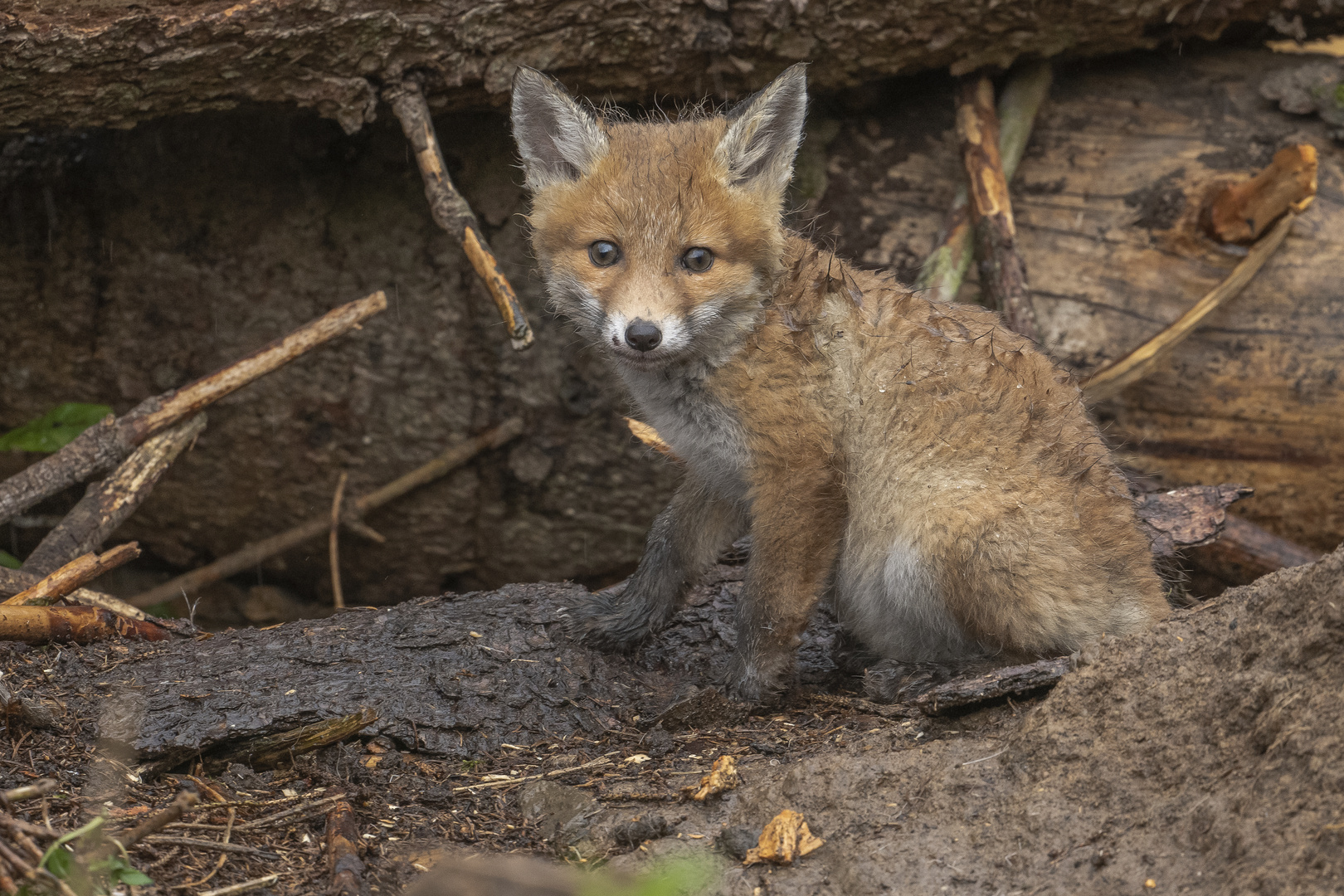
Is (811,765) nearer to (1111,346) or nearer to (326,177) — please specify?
(1111,346)

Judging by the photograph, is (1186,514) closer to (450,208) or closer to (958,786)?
(958,786)

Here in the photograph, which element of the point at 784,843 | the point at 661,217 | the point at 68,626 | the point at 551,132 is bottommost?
the point at 68,626

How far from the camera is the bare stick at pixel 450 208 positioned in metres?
4.43

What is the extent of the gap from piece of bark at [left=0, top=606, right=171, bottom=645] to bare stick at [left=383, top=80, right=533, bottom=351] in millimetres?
1866

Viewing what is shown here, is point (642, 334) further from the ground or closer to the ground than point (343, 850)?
further from the ground

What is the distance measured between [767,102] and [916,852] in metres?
2.62

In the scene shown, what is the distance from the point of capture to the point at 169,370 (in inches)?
251

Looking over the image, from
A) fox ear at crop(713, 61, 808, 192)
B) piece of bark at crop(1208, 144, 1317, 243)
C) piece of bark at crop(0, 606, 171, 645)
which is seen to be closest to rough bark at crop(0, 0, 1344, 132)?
piece of bark at crop(1208, 144, 1317, 243)

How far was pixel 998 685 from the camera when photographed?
324cm

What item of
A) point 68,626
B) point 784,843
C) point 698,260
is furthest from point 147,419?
point 784,843

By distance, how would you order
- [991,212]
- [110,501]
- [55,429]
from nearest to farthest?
[110,501]
[55,429]
[991,212]

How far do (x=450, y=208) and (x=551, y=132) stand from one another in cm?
83

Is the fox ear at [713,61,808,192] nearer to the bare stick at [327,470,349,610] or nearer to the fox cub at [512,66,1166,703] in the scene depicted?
the fox cub at [512,66,1166,703]

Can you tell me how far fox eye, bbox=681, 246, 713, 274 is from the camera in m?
3.81
